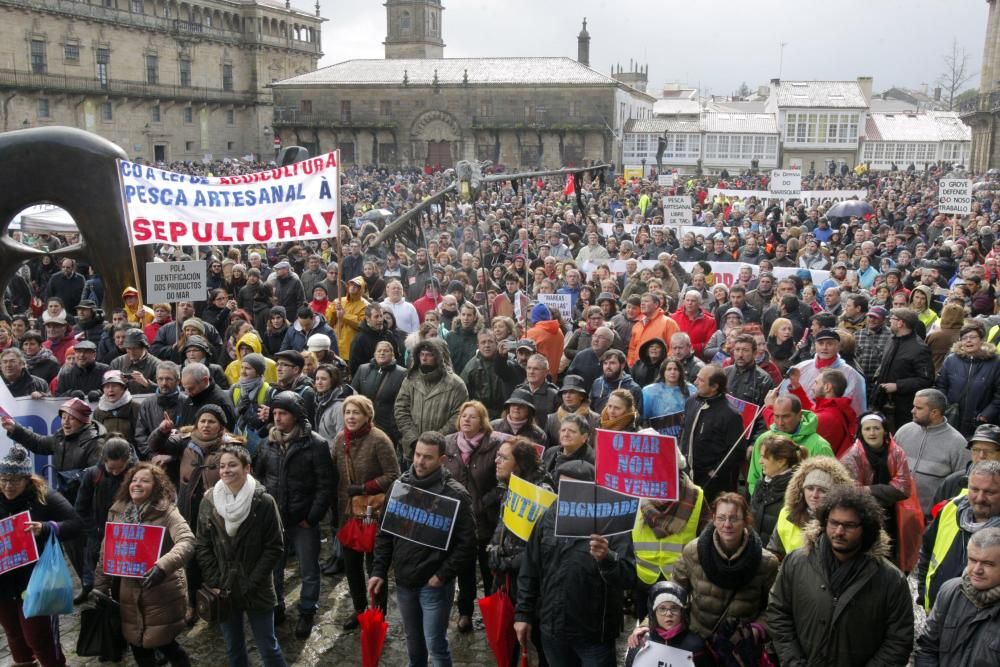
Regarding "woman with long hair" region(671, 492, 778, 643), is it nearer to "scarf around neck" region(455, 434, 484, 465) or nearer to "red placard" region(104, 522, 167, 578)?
"scarf around neck" region(455, 434, 484, 465)

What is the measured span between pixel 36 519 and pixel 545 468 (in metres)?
2.91

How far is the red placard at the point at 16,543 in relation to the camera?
15.5 feet

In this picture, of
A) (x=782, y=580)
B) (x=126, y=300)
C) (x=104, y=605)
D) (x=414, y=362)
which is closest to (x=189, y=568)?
(x=104, y=605)

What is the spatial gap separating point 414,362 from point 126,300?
4438 millimetres

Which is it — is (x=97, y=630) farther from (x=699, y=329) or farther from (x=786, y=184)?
(x=786, y=184)

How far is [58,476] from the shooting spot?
606cm

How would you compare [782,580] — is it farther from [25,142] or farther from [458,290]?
[25,142]


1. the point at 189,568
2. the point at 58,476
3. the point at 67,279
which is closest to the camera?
the point at 189,568

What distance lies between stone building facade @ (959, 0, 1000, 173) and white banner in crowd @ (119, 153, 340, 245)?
46767 millimetres

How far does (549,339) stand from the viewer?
868cm

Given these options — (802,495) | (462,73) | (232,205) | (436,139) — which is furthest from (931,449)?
(462,73)

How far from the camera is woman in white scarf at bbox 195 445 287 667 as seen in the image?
4691 millimetres

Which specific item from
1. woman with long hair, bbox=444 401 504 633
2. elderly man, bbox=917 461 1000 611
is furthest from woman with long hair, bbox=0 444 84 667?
elderly man, bbox=917 461 1000 611

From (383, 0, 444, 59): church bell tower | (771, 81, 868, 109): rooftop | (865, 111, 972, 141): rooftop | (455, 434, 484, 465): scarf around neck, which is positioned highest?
(383, 0, 444, 59): church bell tower
